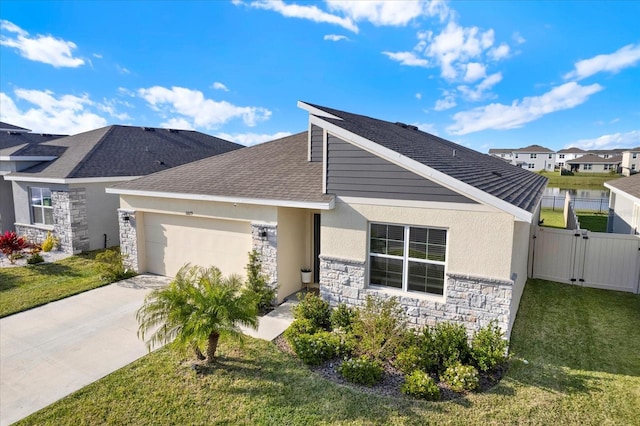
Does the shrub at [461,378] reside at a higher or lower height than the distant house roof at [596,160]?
lower

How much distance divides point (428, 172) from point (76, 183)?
47.0ft

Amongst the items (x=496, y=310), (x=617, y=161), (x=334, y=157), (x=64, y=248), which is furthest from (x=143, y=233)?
(x=617, y=161)

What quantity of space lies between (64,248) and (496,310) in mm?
16369

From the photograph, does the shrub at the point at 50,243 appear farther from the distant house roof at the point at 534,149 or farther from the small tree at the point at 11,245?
the distant house roof at the point at 534,149

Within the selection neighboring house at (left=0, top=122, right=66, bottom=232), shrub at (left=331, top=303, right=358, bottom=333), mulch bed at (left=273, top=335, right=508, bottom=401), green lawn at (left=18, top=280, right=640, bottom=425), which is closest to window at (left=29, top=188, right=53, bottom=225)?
neighboring house at (left=0, top=122, right=66, bottom=232)

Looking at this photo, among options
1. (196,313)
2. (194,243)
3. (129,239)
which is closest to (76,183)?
(129,239)

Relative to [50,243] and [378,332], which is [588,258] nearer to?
[378,332]

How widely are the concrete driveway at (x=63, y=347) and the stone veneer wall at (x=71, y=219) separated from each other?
5.28 m

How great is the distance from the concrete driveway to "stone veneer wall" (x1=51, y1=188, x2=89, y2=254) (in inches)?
208

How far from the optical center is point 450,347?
677cm

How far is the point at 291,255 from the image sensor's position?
1048 centimetres

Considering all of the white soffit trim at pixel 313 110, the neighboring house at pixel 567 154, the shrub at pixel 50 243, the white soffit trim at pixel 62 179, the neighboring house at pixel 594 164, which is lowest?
the shrub at pixel 50 243

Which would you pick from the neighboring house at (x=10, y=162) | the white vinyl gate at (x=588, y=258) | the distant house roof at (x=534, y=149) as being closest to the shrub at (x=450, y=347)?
the white vinyl gate at (x=588, y=258)

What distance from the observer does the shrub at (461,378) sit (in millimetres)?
6164
